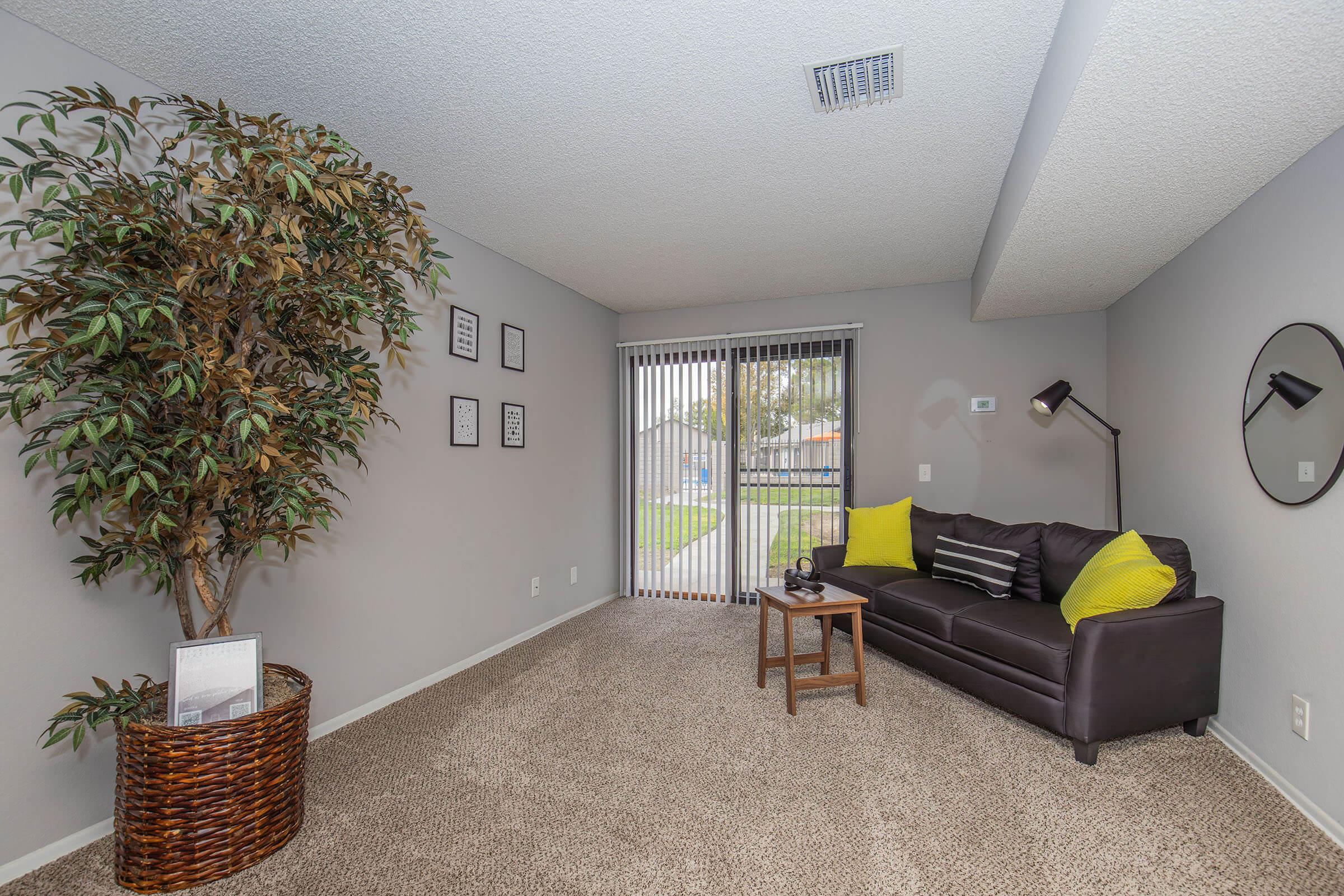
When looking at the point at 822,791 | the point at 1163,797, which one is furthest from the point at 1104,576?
the point at 822,791

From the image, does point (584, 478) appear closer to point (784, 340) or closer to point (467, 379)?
point (467, 379)

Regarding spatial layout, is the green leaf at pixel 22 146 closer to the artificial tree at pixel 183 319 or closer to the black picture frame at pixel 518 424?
the artificial tree at pixel 183 319

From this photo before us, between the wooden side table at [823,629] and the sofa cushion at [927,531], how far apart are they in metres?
1.11

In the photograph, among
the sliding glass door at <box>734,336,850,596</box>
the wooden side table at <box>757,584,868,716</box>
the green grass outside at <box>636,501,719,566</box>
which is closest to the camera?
the wooden side table at <box>757,584,868,716</box>

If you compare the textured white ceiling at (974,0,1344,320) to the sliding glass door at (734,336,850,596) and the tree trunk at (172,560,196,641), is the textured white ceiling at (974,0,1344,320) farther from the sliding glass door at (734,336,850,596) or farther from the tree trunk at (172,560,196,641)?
the tree trunk at (172,560,196,641)

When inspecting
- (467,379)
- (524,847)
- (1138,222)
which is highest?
(1138,222)

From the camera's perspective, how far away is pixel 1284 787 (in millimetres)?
2137

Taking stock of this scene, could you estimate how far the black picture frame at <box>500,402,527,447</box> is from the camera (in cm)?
383

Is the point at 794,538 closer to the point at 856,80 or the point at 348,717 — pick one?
the point at 348,717

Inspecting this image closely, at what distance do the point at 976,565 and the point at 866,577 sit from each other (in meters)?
0.63

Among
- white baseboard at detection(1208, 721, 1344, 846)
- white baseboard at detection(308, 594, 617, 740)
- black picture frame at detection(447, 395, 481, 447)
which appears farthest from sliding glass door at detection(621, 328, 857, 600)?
white baseboard at detection(1208, 721, 1344, 846)

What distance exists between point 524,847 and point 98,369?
185 centimetres

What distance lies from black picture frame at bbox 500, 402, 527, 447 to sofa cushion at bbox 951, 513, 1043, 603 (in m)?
2.85

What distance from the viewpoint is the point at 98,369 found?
1656 mm
